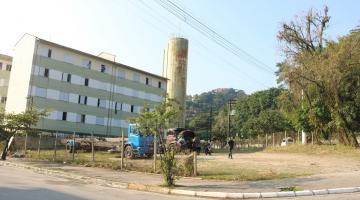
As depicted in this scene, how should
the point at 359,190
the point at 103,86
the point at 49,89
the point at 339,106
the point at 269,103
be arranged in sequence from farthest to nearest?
the point at 269,103 → the point at 103,86 → the point at 49,89 → the point at 339,106 → the point at 359,190

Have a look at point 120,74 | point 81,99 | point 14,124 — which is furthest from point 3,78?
point 14,124

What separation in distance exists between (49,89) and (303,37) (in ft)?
115

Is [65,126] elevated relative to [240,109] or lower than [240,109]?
lower

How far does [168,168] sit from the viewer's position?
653 inches

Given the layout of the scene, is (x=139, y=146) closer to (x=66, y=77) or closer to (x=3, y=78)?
(x=66, y=77)

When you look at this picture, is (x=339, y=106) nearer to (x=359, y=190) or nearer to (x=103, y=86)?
(x=359, y=190)

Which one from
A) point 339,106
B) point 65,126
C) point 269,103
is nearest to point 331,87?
point 339,106

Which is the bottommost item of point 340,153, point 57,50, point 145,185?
point 145,185

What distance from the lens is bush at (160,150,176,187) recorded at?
16.5 meters

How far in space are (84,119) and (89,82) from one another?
581 centimetres

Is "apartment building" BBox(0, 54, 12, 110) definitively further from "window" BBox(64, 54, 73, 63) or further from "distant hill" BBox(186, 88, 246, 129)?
"distant hill" BBox(186, 88, 246, 129)

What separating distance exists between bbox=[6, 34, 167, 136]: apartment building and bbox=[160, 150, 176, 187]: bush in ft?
122

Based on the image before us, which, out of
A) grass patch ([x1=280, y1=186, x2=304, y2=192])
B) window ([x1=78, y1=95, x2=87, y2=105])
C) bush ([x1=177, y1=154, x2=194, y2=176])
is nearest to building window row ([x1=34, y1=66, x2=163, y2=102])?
window ([x1=78, y1=95, x2=87, y2=105])

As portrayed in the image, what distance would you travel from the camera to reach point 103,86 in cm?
6788
